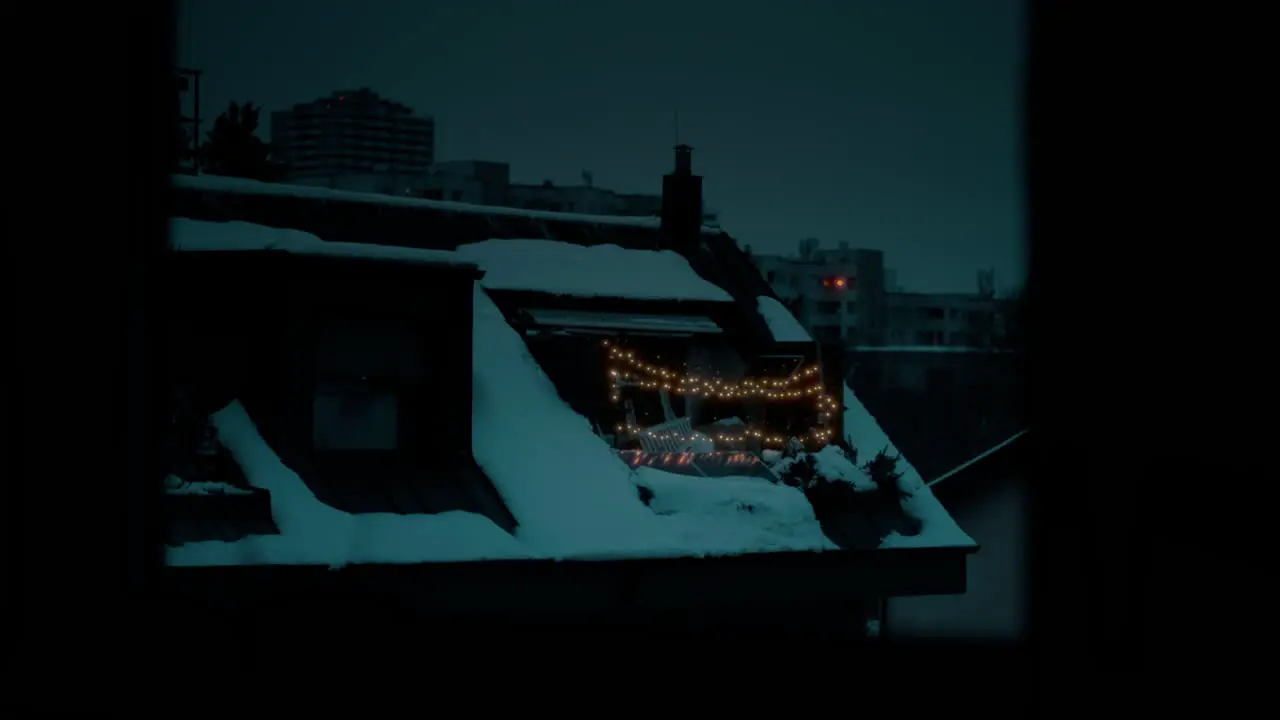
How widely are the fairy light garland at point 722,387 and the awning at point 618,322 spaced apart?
0.21 metres

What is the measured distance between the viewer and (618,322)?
36.0ft

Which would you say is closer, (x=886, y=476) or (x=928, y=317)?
(x=886, y=476)

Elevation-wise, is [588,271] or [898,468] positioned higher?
[588,271]

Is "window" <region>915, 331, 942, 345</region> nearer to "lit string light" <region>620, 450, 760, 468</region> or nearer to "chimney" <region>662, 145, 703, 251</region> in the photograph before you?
"chimney" <region>662, 145, 703, 251</region>

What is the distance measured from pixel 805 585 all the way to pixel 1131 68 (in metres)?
7.68

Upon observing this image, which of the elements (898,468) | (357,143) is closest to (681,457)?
(898,468)

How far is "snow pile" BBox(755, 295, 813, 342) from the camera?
461 inches

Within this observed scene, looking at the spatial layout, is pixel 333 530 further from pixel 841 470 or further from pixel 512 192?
pixel 512 192

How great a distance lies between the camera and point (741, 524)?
30.3 feet

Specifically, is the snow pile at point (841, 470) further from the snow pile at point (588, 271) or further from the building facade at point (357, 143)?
the building facade at point (357, 143)

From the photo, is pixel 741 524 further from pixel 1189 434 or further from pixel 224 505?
pixel 1189 434

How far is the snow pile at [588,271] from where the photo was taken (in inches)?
437

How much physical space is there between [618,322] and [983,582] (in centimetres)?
463

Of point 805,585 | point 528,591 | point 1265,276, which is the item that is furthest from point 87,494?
point 805,585
